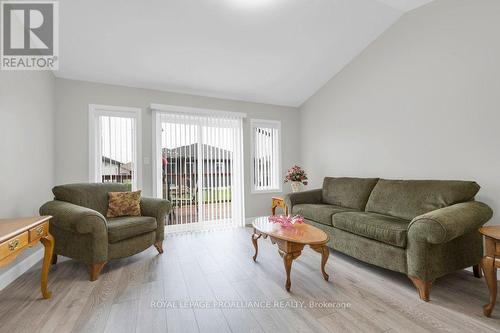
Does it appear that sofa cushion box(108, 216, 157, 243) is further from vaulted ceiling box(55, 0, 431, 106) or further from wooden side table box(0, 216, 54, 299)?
vaulted ceiling box(55, 0, 431, 106)

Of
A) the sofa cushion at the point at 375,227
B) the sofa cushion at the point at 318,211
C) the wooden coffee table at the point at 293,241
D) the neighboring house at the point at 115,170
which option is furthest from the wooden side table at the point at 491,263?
the neighboring house at the point at 115,170

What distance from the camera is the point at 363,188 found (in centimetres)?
319

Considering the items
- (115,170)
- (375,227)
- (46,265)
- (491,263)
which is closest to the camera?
(491,263)

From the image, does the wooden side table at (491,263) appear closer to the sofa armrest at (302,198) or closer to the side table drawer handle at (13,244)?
the sofa armrest at (302,198)

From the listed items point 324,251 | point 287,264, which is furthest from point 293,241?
point 324,251

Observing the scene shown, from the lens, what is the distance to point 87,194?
279 centimetres

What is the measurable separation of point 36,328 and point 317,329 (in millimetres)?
1885

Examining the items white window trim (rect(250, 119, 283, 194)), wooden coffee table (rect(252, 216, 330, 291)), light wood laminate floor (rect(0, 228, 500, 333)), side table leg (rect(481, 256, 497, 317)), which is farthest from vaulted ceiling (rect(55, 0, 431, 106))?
side table leg (rect(481, 256, 497, 317))

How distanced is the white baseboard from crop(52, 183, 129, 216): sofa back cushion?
67 cm

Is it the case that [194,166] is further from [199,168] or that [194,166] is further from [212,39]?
[212,39]

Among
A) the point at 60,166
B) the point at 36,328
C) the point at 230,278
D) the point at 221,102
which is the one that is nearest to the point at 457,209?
the point at 230,278

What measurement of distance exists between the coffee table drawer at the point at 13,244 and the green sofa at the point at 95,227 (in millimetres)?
493

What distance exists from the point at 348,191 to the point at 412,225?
1.43 m

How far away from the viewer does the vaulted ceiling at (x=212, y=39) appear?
2529mm
